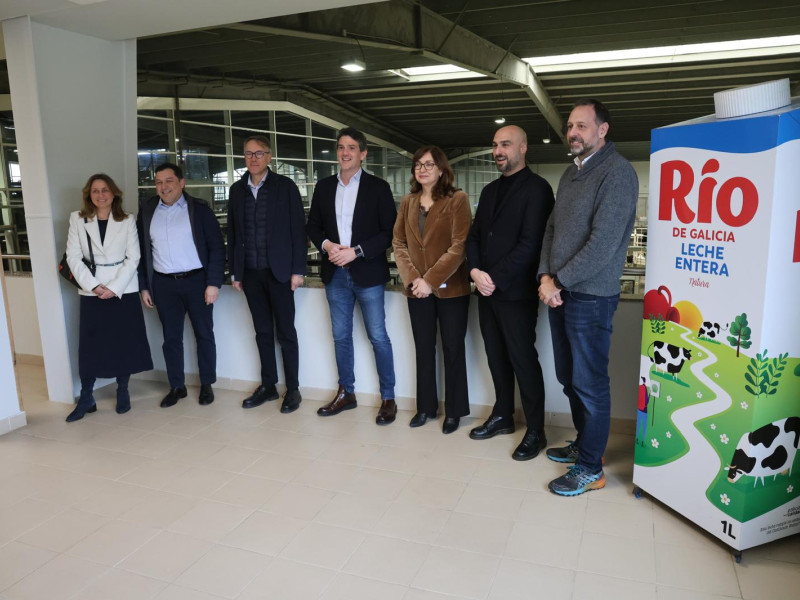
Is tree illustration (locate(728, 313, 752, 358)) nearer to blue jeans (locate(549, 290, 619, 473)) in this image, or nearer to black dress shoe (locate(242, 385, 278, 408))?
blue jeans (locate(549, 290, 619, 473))

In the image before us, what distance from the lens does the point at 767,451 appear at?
7.06 feet

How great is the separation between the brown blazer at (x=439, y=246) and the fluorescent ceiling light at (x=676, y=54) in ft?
21.3

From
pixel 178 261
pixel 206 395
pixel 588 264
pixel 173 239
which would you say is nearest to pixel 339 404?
pixel 206 395

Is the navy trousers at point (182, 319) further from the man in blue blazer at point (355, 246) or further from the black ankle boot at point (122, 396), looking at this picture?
the man in blue blazer at point (355, 246)

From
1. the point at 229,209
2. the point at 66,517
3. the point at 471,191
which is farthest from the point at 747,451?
the point at 471,191

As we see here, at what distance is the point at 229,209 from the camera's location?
3.76m

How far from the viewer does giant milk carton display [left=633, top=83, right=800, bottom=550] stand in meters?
2.01

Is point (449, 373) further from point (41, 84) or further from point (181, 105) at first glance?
point (181, 105)

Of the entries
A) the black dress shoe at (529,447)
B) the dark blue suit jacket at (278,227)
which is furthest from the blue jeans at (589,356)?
the dark blue suit jacket at (278,227)

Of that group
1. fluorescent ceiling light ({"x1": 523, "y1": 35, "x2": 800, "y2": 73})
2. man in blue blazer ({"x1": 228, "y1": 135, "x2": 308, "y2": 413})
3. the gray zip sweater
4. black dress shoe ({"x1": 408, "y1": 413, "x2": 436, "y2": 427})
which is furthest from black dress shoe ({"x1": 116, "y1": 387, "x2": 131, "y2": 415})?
fluorescent ceiling light ({"x1": 523, "y1": 35, "x2": 800, "y2": 73})

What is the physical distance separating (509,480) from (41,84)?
362cm

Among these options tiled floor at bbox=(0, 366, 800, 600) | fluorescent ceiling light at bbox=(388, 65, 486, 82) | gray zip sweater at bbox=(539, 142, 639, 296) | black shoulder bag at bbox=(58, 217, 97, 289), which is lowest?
tiled floor at bbox=(0, 366, 800, 600)

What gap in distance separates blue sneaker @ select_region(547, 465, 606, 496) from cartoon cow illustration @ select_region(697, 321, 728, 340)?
87cm

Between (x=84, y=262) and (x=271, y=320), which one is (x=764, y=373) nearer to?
(x=271, y=320)
